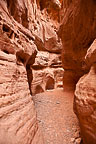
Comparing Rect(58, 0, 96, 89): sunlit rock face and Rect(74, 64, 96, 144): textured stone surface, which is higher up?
Rect(58, 0, 96, 89): sunlit rock face

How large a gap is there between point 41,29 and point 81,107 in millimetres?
9607

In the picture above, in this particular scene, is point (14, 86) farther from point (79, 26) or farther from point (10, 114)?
point (79, 26)

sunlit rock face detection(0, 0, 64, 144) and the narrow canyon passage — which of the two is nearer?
sunlit rock face detection(0, 0, 64, 144)

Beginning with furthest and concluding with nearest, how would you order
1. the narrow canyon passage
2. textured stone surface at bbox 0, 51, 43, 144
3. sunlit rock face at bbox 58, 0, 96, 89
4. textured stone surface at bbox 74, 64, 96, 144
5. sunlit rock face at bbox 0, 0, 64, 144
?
1. sunlit rock face at bbox 58, 0, 96, 89
2. the narrow canyon passage
3. textured stone surface at bbox 74, 64, 96, 144
4. sunlit rock face at bbox 0, 0, 64, 144
5. textured stone surface at bbox 0, 51, 43, 144

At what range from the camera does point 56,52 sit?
36.1 feet

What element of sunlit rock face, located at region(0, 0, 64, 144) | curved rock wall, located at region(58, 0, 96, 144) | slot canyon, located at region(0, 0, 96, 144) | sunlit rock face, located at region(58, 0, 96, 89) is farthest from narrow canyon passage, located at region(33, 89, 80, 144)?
sunlit rock face, located at region(58, 0, 96, 89)

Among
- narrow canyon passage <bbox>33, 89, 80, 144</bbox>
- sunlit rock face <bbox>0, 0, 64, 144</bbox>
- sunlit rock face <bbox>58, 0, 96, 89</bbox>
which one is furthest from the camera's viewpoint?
sunlit rock face <bbox>58, 0, 96, 89</bbox>

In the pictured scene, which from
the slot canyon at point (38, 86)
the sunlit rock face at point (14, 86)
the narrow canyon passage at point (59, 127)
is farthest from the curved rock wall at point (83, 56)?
the sunlit rock face at point (14, 86)

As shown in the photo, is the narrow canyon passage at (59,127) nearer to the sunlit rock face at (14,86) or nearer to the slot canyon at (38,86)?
the slot canyon at (38,86)

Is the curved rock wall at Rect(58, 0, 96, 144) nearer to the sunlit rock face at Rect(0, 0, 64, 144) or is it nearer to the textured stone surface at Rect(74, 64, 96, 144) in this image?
the textured stone surface at Rect(74, 64, 96, 144)

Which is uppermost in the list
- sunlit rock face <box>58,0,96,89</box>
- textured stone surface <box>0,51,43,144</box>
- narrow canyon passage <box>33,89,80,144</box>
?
sunlit rock face <box>58,0,96,89</box>

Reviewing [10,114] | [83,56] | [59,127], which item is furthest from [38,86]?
[10,114]

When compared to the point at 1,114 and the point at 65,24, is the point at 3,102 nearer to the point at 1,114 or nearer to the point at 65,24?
the point at 1,114

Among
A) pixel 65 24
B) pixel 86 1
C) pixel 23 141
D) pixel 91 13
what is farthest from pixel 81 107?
pixel 65 24
